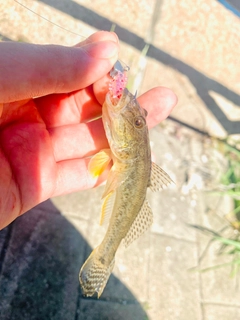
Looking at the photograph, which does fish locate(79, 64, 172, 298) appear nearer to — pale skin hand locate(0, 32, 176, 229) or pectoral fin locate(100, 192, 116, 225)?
pectoral fin locate(100, 192, 116, 225)

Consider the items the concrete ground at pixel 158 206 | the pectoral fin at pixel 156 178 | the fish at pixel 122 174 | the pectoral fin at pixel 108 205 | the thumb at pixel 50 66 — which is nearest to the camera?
the thumb at pixel 50 66

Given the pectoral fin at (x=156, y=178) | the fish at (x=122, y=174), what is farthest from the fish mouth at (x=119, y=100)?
the pectoral fin at (x=156, y=178)

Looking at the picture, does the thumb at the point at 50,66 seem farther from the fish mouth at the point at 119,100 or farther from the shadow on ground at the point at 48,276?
the shadow on ground at the point at 48,276

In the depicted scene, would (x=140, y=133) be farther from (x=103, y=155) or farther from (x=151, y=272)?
(x=151, y=272)

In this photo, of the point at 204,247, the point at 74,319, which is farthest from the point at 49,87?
the point at 204,247

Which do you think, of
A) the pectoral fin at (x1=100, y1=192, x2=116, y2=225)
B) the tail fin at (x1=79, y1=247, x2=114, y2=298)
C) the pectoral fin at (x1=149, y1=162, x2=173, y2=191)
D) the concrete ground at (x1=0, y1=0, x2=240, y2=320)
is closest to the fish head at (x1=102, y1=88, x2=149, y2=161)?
the pectoral fin at (x1=149, y1=162, x2=173, y2=191)

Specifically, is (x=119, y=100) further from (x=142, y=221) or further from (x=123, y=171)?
(x=142, y=221)
